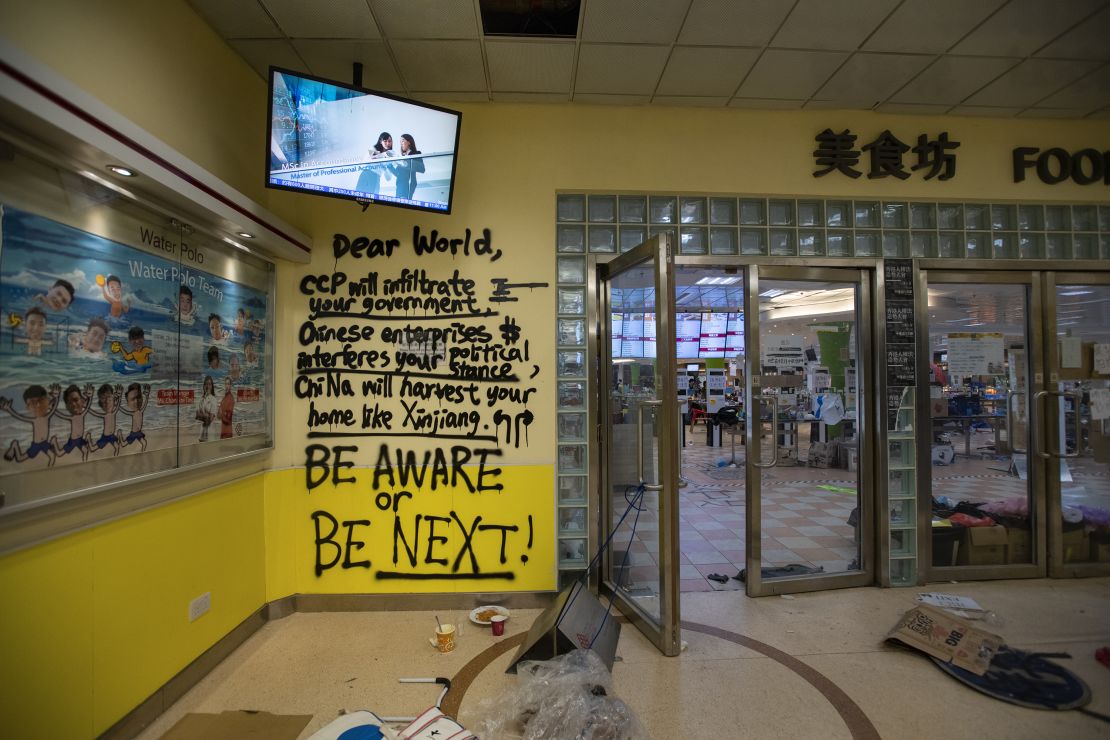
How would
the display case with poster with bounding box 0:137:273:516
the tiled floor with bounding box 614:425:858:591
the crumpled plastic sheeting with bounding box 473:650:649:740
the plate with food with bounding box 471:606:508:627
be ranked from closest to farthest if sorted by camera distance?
the display case with poster with bounding box 0:137:273:516, the crumpled plastic sheeting with bounding box 473:650:649:740, the plate with food with bounding box 471:606:508:627, the tiled floor with bounding box 614:425:858:591

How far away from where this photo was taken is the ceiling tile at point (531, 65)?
2574 millimetres

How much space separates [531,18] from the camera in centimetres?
245

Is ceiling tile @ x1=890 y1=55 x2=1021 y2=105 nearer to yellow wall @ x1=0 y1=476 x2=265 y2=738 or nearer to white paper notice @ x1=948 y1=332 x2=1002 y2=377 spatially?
white paper notice @ x1=948 y1=332 x2=1002 y2=377

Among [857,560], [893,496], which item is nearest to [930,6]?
[893,496]

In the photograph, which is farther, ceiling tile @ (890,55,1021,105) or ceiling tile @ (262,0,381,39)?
ceiling tile @ (890,55,1021,105)

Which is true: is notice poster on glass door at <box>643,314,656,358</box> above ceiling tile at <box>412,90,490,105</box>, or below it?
below

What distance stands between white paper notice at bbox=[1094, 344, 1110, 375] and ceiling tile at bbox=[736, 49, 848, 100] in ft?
8.96

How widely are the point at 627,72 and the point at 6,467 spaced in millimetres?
3207

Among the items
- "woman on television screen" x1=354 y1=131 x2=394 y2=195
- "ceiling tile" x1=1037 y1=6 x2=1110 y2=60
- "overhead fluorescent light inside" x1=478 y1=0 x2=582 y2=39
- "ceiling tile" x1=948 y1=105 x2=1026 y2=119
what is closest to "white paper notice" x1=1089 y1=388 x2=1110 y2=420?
"ceiling tile" x1=948 y1=105 x2=1026 y2=119

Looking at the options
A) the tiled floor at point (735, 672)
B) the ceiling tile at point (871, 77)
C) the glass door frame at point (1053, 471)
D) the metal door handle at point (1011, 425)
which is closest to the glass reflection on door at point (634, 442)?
the tiled floor at point (735, 672)

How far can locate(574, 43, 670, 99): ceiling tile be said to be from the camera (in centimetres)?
262

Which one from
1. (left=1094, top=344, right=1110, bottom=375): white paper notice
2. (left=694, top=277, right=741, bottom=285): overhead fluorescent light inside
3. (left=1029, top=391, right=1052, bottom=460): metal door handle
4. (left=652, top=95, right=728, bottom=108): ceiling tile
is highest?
(left=652, top=95, right=728, bottom=108): ceiling tile

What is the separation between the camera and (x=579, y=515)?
10.1 ft

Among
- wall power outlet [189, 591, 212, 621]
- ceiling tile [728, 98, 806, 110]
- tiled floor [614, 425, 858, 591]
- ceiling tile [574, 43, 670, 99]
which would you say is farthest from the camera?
ceiling tile [728, 98, 806, 110]
